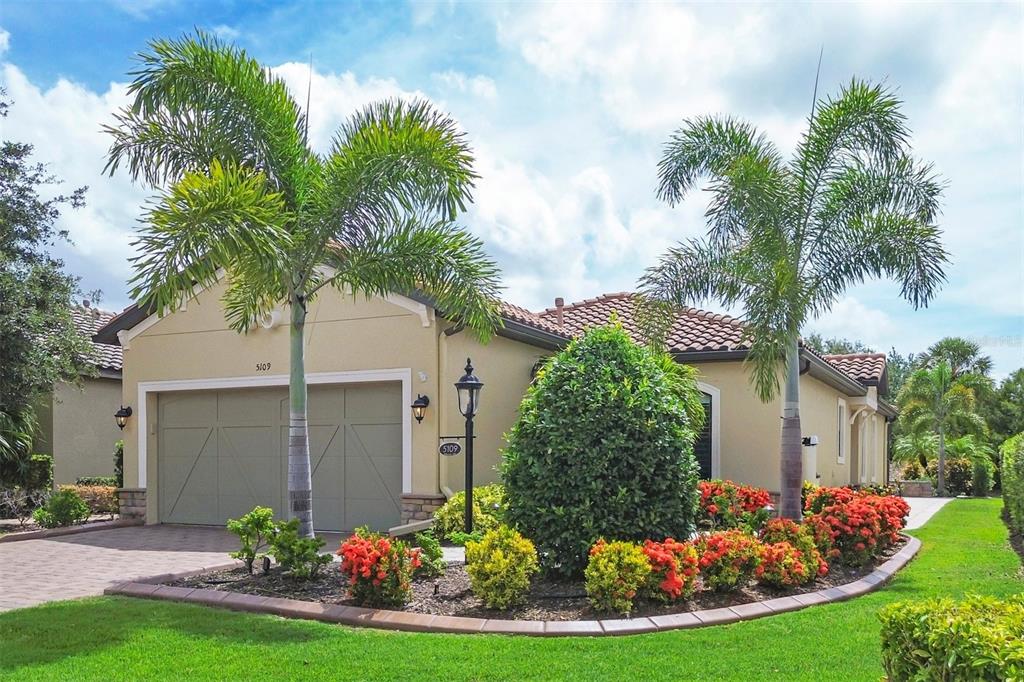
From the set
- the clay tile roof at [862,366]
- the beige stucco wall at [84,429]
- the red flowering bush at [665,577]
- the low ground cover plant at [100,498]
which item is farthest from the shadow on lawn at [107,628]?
the clay tile roof at [862,366]

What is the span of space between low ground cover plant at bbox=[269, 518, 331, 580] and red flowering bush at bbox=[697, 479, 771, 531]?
5.03 meters

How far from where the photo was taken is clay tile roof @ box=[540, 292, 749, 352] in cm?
1552

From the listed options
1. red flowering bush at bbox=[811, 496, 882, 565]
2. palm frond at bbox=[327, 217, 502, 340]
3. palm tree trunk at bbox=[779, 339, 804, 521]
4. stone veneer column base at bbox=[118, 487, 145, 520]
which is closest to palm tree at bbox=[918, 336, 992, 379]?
palm tree trunk at bbox=[779, 339, 804, 521]

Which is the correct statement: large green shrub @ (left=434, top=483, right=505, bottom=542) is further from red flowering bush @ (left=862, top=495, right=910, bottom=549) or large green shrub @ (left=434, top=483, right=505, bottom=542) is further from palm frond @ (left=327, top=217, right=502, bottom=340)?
red flowering bush @ (left=862, top=495, right=910, bottom=549)

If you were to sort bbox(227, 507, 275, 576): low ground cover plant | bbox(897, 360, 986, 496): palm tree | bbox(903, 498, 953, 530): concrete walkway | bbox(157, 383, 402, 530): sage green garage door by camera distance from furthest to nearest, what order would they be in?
bbox(897, 360, 986, 496): palm tree
bbox(903, 498, 953, 530): concrete walkway
bbox(157, 383, 402, 530): sage green garage door
bbox(227, 507, 275, 576): low ground cover plant

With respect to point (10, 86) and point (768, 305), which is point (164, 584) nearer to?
point (768, 305)

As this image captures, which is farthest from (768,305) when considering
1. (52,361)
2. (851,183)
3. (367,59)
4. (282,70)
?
(52,361)

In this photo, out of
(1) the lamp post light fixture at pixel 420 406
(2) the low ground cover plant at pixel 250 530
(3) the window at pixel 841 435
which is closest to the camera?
(2) the low ground cover plant at pixel 250 530

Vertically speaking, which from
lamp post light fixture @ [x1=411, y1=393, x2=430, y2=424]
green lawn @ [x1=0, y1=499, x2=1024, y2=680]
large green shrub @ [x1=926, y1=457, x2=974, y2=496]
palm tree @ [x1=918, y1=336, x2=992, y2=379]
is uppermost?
palm tree @ [x1=918, y1=336, x2=992, y2=379]

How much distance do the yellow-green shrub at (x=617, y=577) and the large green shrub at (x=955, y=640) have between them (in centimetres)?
289

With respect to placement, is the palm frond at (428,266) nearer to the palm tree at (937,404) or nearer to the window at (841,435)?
the window at (841,435)

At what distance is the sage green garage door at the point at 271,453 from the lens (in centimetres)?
1388

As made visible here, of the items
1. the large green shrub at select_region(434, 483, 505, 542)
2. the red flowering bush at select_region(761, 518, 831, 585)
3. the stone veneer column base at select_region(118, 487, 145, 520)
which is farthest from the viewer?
the stone veneer column base at select_region(118, 487, 145, 520)

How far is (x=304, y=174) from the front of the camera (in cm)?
970
